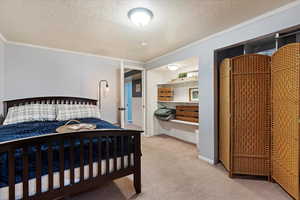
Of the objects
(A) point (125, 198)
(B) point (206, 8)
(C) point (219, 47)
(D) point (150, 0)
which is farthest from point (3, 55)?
(C) point (219, 47)

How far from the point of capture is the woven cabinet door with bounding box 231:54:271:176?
195 cm

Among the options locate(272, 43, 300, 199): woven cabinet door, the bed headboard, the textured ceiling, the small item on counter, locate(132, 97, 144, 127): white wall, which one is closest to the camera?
locate(272, 43, 300, 199): woven cabinet door

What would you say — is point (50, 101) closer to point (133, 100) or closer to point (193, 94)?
point (193, 94)

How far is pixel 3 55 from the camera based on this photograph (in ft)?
8.86

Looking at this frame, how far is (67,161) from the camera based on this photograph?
54.3 inches

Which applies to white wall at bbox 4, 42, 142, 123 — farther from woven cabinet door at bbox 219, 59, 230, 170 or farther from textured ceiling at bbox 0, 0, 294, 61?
woven cabinet door at bbox 219, 59, 230, 170

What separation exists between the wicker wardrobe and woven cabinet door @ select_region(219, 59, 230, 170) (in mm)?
15

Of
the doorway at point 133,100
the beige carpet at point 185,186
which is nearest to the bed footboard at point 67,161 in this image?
the beige carpet at point 185,186

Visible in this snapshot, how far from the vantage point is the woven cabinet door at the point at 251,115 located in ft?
6.41

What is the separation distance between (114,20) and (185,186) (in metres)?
2.42

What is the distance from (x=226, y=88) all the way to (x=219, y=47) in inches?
28.7

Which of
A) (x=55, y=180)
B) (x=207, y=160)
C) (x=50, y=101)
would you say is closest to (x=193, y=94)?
(x=207, y=160)

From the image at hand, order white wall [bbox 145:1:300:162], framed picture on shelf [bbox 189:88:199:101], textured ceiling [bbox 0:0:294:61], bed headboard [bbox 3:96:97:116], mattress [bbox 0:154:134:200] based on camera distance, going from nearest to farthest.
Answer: mattress [bbox 0:154:134:200], textured ceiling [bbox 0:0:294:61], white wall [bbox 145:1:300:162], bed headboard [bbox 3:96:97:116], framed picture on shelf [bbox 189:88:199:101]

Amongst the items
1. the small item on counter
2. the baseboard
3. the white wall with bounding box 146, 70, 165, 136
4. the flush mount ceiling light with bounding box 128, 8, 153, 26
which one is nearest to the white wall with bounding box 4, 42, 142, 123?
the white wall with bounding box 146, 70, 165, 136
